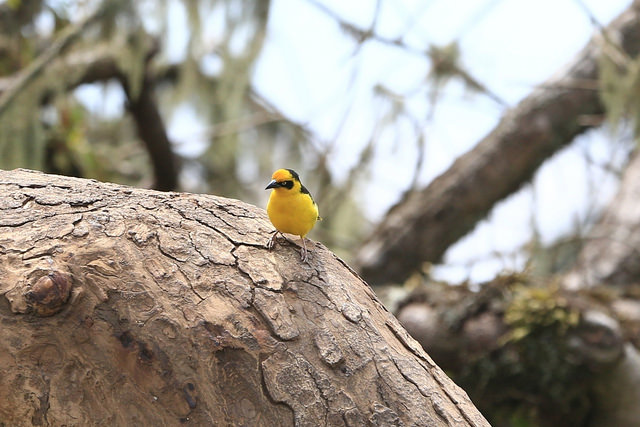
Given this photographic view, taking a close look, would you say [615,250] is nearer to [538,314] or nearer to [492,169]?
[492,169]

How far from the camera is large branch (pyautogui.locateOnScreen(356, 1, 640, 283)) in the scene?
18.7 feet

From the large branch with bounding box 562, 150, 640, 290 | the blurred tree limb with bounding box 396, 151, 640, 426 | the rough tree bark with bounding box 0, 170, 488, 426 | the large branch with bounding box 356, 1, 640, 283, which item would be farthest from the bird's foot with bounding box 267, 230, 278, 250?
the large branch with bounding box 562, 150, 640, 290

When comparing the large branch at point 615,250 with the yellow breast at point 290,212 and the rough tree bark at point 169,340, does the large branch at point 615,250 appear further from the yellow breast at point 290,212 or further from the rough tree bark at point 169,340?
the rough tree bark at point 169,340

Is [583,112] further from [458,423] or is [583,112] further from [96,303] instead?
[96,303]

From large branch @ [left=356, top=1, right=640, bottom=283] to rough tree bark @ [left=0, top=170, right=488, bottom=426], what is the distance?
3.95m

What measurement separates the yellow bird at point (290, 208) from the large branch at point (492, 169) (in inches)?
146

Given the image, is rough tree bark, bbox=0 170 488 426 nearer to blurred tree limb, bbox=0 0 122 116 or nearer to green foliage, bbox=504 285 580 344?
green foliage, bbox=504 285 580 344

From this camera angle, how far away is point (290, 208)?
2.04 m

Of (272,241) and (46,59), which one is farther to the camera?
(46,59)

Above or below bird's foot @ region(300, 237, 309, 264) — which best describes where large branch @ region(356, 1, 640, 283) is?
above

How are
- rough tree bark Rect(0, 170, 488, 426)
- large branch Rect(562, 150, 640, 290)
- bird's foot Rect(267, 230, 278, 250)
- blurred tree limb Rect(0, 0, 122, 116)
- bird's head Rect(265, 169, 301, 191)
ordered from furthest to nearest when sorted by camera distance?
large branch Rect(562, 150, 640, 290)
blurred tree limb Rect(0, 0, 122, 116)
bird's head Rect(265, 169, 301, 191)
bird's foot Rect(267, 230, 278, 250)
rough tree bark Rect(0, 170, 488, 426)

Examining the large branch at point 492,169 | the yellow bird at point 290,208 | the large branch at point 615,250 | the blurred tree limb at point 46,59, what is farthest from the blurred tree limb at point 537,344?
the blurred tree limb at point 46,59

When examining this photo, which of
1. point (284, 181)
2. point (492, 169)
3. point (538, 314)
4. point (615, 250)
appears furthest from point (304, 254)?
point (615, 250)

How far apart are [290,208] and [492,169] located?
405 centimetres
